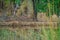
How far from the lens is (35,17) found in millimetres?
2965

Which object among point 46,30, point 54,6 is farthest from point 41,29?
point 54,6

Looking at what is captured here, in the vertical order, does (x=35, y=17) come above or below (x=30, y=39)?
above

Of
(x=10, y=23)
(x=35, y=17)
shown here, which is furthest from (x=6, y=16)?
(x=35, y=17)

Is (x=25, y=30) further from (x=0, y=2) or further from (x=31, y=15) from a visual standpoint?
(x=0, y=2)

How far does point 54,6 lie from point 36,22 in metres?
0.22

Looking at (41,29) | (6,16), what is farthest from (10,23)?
(41,29)

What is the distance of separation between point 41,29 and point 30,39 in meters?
0.14

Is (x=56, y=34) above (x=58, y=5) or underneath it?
underneath

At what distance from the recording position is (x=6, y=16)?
2.97m

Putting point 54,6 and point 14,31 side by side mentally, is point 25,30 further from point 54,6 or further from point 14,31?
point 54,6

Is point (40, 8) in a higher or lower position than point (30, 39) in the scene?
higher

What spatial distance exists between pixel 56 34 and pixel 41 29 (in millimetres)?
145

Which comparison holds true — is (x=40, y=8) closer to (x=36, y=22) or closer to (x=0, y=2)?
(x=36, y=22)

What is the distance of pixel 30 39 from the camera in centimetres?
298
